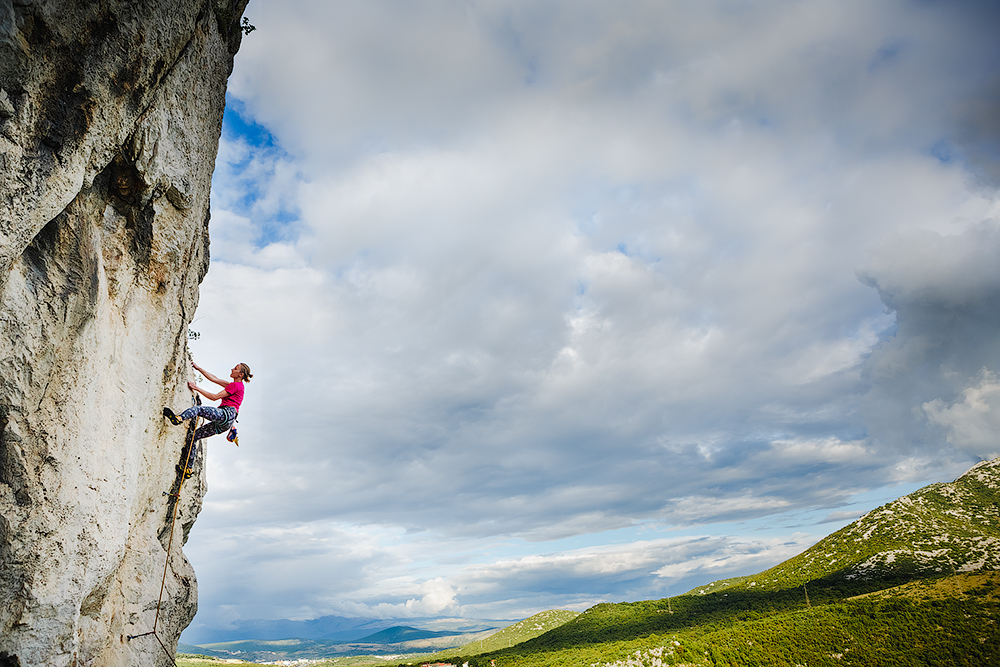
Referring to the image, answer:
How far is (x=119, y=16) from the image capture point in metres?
9.61

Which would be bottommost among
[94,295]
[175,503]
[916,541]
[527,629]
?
[527,629]

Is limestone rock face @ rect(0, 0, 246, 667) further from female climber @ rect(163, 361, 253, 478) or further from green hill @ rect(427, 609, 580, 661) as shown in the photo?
green hill @ rect(427, 609, 580, 661)

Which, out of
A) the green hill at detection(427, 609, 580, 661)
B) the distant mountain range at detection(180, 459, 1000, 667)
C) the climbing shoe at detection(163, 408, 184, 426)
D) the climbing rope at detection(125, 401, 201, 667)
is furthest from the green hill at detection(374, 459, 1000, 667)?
the climbing shoe at detection(163, 408, 184, 426)

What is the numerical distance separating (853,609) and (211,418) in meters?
65.1

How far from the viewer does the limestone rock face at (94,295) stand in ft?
28.6

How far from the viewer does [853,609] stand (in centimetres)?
5250

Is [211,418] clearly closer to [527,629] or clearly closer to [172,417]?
[172,417]

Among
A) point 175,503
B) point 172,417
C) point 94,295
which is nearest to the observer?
point 94,295

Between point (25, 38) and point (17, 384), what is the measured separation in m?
5.96

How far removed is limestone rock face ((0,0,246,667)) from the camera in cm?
873

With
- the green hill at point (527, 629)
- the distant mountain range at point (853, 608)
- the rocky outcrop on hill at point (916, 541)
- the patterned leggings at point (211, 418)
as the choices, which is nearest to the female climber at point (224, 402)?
the patterned leggings at point (211, 418)

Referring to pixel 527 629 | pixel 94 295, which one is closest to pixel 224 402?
pixel 94 295

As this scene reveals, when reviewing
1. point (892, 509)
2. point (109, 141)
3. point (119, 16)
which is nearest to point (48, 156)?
point (109, 141)

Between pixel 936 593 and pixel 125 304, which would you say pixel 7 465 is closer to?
pixel 125 304
